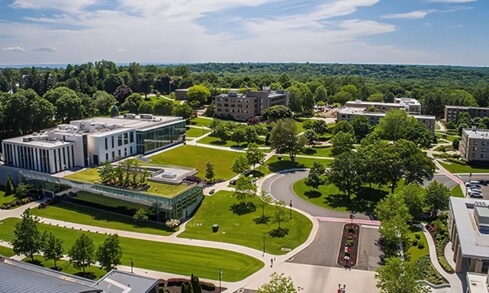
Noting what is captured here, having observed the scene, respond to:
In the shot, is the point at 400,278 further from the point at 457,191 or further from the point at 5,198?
the point at 5,198

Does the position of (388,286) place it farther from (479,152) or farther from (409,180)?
(479,152)

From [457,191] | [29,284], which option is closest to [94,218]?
[29,284]

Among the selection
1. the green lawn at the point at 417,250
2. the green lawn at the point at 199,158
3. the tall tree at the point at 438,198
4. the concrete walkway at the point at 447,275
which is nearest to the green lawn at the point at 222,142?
the green lawn at the point at 199,158

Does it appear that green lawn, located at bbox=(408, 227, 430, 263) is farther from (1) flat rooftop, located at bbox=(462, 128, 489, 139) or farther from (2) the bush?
(1) flat rooftop, located at bbox=(462, 128, 489, 139)

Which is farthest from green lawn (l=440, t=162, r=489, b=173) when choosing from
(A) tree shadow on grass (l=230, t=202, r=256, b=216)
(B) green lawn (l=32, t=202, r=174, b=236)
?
(B) green lawn (l=32, t=202, r=174, b=236)

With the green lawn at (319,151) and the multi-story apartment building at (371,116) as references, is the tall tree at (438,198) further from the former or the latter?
the multi-story apartment building at (371,116)

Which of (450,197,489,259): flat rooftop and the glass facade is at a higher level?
the glass facade

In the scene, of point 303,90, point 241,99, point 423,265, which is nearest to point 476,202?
point 423,265
